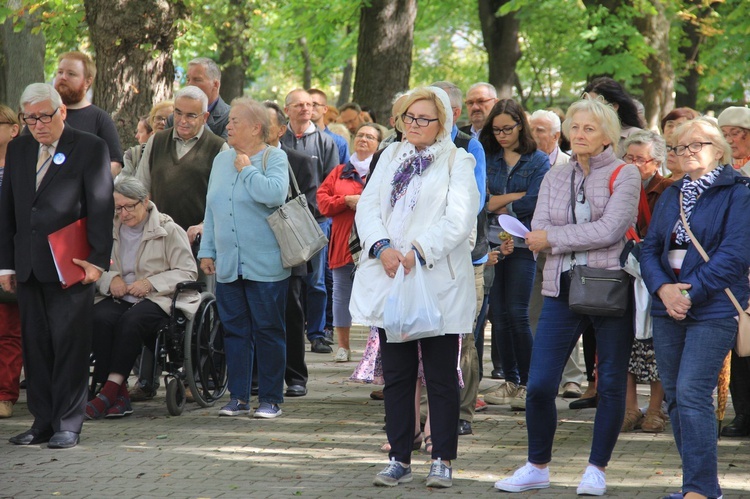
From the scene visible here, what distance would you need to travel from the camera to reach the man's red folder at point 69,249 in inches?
282

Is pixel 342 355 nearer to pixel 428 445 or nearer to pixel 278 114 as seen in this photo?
pixel 278 114

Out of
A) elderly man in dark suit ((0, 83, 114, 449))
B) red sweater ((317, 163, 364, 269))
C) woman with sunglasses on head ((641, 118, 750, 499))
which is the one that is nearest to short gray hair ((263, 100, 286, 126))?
red sweater ((317, 163, 364, 269))

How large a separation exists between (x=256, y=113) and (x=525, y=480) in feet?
11.1

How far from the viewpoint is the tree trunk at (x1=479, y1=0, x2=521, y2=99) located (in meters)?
23.7

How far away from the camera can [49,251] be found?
7.21m

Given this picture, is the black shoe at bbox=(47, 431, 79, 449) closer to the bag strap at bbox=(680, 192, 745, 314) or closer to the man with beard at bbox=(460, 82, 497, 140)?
the bag strap at bbox=(680, 192, 745, 314)

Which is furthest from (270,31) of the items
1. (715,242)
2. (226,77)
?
(715,242)

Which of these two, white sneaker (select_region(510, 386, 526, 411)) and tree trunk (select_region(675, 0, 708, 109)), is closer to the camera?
white sneaker (select_region(510, 386, 526, 411))

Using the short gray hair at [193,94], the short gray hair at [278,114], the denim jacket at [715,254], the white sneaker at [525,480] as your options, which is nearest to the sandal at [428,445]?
the white sneaker at [525,480]

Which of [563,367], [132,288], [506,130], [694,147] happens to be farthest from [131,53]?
[694,147]

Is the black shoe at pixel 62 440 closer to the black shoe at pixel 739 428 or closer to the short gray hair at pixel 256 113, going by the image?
the short gray hair at pixel 256 113

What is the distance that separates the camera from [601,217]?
238 inches

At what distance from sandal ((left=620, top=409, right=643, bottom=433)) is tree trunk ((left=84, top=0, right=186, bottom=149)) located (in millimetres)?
6760

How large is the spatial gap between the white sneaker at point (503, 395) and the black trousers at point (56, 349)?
3.14 m
